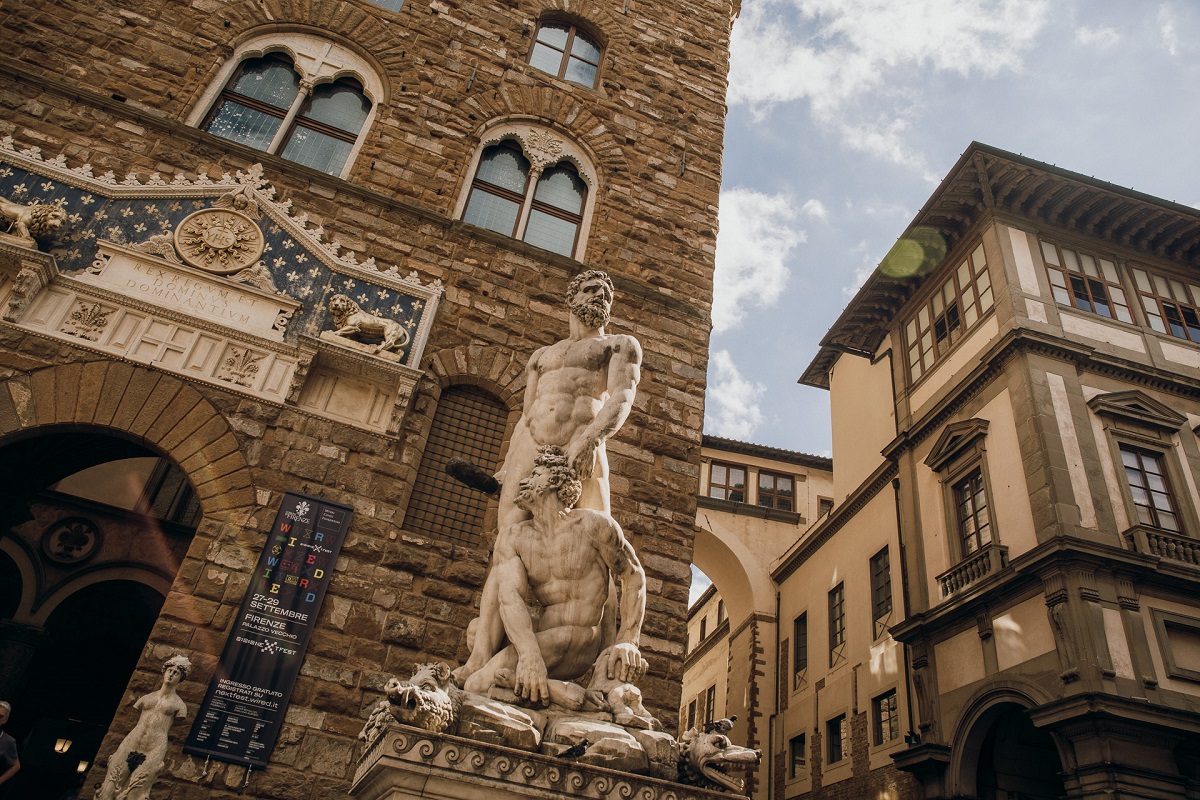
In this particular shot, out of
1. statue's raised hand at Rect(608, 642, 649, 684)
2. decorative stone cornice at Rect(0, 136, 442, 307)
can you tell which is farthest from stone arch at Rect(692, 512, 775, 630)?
statue's raised hand at Rect(608, 642, 649, 684)

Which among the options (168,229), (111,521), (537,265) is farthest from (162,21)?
(111,521)

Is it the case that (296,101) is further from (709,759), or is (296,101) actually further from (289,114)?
(709,759)

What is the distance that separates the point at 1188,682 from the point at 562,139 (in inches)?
464

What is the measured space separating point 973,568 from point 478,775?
1242cm

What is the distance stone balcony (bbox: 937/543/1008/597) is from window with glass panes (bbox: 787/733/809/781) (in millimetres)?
6464

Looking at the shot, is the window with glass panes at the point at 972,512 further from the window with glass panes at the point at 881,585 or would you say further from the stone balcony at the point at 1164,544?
the window with glass panes at the point at 881,585

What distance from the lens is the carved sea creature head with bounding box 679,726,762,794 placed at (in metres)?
3.54

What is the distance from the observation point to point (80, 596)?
1260 centimetres

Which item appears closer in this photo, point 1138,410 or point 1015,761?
point 1015,761

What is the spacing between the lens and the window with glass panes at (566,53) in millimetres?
11914

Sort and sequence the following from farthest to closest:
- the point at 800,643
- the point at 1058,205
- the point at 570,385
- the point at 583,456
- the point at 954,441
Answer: the point at 800,643
the point at 1058,205
the point at 954,441
the point at 570,385
the point at 583,456

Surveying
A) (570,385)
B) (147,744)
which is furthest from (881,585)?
(147,744)

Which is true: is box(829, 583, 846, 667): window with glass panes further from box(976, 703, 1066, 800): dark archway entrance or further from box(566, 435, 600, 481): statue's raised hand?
box(566, 435, 600, 481): statue's raised hand

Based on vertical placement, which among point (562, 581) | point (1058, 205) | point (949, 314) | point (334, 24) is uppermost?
point (1058, 205)
